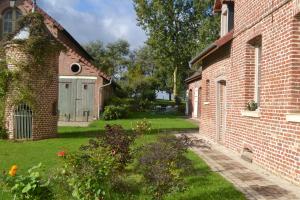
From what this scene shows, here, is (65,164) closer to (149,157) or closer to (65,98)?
(149,157)

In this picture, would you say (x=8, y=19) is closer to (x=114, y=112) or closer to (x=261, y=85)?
(x=114, y=112)

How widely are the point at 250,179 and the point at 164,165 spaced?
2643mm

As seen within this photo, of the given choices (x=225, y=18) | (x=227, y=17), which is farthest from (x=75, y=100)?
(x=227, y=17)

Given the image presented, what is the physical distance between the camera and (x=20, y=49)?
728 inches

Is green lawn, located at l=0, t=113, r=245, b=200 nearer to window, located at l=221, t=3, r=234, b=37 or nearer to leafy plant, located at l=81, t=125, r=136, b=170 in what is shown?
leafy plant, located at l=81, t=125, r=136, b=170

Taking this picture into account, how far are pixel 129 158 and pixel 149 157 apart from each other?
240 centimetres

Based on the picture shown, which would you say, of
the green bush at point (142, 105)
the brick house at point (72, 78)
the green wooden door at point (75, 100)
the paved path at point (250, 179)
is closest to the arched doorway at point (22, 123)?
the paved path at point (250, 179)

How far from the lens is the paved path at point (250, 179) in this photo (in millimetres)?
7797

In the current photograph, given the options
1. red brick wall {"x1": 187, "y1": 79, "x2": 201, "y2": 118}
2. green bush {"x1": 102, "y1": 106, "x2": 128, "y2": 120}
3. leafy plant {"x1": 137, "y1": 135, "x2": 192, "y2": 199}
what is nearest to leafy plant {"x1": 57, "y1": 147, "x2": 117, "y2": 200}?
leafy plant {"x1": 137, "y1": 135, "x2": 192, "y2": 199}

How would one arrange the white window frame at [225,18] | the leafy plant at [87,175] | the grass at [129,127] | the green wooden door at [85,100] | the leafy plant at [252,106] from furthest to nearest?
the green wooden door at [85,100], the grass at [129,127], the white window frame at [225,18], the leafy plant at [252,106], the leafy plant at [87,175]

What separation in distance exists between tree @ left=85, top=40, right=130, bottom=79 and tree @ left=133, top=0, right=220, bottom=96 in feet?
63.3

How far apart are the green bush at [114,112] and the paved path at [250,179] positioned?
1938cm

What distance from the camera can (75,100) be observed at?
107 feet

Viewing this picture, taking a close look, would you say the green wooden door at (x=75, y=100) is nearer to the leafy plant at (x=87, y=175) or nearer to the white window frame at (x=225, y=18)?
the white window frame at (x=225, y=18)
